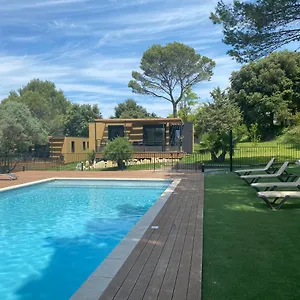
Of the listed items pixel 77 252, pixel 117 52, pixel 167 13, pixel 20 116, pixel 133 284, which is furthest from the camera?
pixel 117 52

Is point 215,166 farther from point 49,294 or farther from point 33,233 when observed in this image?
point 49,294

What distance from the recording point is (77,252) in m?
6.11

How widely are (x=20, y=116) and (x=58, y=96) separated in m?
34.3

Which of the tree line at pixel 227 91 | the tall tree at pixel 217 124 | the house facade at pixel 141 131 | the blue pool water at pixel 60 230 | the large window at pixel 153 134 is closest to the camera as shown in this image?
the blue pool water at pixel 60 230

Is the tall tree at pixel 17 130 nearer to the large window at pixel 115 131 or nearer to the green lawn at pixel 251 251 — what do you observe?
the large window at pixel 115 131

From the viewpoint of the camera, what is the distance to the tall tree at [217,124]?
18.9 metres

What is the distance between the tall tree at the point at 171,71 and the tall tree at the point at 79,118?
6.78 metres

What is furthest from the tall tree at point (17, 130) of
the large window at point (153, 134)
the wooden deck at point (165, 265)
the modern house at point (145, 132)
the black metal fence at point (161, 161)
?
the wooden deck at point (165, 265)

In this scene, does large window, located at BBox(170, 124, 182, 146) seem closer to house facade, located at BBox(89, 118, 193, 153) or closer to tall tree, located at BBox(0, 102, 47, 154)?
house facade, located at BBox(89, 118, 193, 153)

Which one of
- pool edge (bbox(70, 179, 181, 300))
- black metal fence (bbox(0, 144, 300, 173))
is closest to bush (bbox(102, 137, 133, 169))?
black metal fence (bbox(0, 144, 300, 173))

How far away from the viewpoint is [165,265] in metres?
4.09

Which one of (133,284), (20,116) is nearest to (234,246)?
(133,284)

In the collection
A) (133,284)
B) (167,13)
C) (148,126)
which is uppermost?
(167,13)

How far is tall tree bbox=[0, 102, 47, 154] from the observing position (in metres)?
20.2
